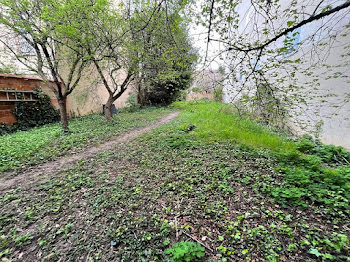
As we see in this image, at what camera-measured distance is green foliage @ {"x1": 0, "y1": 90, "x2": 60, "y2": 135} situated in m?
5.87

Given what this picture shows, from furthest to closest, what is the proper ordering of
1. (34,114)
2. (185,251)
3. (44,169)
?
(34,114)
(44,169)
(185,251)

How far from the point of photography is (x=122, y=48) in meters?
5.40

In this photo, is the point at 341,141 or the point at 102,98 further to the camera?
the point at 102,98

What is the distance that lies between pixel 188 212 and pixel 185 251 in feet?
1.62

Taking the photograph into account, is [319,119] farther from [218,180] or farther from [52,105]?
[52,105]

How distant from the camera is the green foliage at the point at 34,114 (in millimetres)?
5867

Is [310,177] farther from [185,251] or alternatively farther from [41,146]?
[41,146]

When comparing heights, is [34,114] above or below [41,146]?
above

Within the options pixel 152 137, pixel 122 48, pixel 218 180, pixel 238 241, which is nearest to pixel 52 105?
pixel 122 48

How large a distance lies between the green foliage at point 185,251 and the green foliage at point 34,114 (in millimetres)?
6913

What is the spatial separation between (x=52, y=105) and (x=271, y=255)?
8.91 m

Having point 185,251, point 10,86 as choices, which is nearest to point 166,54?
point 185,251

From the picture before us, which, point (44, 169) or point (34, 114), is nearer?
point (44, 169)

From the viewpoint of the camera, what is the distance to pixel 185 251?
135 cm
